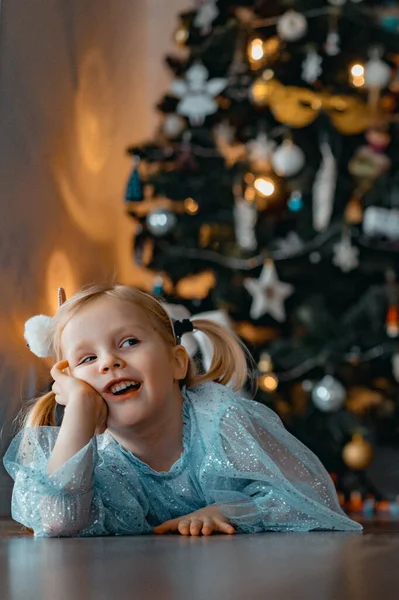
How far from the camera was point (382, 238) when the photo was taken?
12.3ft

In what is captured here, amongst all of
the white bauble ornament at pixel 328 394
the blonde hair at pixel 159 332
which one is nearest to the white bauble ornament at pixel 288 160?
the white bauble ornament at pixel 328 394

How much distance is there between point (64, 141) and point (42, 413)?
169cm

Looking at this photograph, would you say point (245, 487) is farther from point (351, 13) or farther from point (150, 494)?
point (351, 13)

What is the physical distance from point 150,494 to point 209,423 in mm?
144

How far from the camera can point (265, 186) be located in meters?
3.77

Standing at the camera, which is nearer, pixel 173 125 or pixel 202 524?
pixel 202 524

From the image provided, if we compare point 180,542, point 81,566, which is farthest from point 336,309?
point 81,566

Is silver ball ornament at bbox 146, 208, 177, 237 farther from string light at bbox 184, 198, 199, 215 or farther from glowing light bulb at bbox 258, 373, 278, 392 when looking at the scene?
glowing light bulb at bbox 258, 373, 278, 392

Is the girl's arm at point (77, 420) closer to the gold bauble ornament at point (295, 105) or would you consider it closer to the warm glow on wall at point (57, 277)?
the warm glow on wall at point (57, 277)

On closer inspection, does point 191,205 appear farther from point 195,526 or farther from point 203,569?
point 203,569

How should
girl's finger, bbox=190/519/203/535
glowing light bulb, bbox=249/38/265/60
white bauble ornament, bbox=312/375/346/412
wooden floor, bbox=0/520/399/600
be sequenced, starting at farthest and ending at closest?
glowing light bulb, bbox=249/38/265/60
white bauble ornament, bbox=312/375/346/412
girl's finger, bbox=190/519/203/535
wooden floor, bbox=0/520/399/600

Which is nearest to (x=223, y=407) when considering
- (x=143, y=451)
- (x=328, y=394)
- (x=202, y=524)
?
(x=143, y=451)

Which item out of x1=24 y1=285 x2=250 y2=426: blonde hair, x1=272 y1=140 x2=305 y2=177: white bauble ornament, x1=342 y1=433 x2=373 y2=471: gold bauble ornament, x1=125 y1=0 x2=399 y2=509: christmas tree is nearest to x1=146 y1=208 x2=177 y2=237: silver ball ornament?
x1=125 y1=0 x2=399 y2=509: christmas tree

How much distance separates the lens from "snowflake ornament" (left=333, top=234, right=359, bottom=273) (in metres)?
3.64
